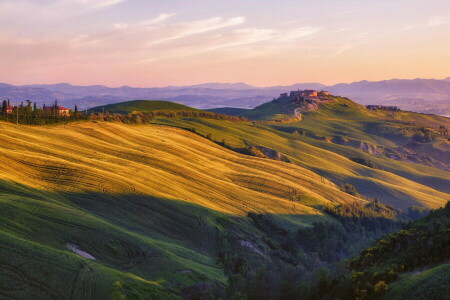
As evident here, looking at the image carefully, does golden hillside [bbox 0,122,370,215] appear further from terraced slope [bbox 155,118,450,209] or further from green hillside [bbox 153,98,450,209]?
terraced slope [bbox 155,118,450,209]

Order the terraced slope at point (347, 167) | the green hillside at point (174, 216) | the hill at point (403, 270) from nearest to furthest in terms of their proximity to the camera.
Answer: the hill at point (403, 270) < the green hillside at point (174, 216) < the terraced slope at point (347, 167)

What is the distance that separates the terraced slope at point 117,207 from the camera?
3219 centimetres

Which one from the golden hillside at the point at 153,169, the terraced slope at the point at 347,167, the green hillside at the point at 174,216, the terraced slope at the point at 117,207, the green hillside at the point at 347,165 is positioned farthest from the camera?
the green hillside at the point at 347,165

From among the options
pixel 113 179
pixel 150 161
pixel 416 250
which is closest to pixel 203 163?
pixel 150 161

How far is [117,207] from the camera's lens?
5303cm

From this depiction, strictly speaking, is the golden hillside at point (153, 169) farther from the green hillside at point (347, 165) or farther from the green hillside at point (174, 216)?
the green hillside at point (347, 165)

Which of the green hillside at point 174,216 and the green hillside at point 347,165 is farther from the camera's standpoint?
the green hillside at point 347,165

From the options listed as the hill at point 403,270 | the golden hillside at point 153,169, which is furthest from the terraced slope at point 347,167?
the hill at point 403,270

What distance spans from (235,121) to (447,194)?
82.8 meters

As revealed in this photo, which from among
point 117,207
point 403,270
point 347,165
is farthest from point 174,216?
point 347,165

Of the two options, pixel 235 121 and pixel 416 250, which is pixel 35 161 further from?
pixel 235 121

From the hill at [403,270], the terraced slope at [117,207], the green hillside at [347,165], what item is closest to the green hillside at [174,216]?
the terraced slope at [117,207]

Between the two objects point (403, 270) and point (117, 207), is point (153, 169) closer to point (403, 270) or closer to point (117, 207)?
point (117, 207)

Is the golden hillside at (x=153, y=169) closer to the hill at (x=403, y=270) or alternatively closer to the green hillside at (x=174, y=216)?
the green hillside at (x=174, y=216)
